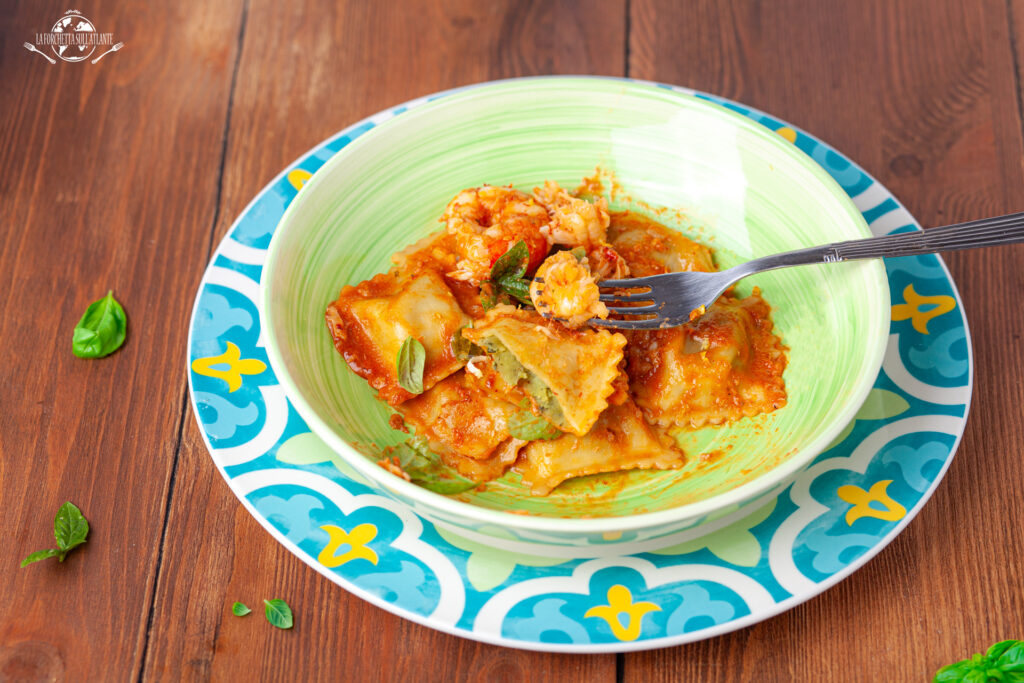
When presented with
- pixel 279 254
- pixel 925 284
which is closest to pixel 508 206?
pixel 279 254

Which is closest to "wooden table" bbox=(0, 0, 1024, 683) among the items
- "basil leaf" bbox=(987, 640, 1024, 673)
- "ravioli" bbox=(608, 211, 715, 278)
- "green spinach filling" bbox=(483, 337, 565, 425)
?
"basil leaf" bbox=(987, 640, 1024, 673)

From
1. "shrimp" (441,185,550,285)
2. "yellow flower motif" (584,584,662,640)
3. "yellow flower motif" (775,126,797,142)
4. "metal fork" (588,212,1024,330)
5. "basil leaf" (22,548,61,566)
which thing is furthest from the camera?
"yellow flower motif" (775,126,797,142)

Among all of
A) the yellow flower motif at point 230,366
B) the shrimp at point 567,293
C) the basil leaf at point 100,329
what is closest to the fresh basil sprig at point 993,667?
the shrimp at point 567,293

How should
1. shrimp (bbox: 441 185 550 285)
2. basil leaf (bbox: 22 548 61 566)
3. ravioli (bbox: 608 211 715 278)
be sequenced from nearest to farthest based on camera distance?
1. basil leaf (bbox: 22 548 61 566)
2. shrimp (bbox: 441 185 550 285)
3. ravioli (bbox: 608 211 715 278)

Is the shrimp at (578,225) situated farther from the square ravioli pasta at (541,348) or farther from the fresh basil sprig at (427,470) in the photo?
the fresh basil sprig at (427,470)

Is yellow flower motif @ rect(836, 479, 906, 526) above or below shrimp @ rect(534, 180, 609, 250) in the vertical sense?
below

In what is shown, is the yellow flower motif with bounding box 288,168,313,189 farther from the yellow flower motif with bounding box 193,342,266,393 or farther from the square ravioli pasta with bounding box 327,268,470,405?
the yellow flower motif with bounding box 193,342,266,393

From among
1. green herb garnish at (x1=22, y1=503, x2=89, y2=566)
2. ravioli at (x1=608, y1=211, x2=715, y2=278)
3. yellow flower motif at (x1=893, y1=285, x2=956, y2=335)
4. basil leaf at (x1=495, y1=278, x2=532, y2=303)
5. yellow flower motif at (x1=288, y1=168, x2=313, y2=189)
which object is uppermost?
yellow flower motif at (x1=288, y1=168, x2=313, y2=189)

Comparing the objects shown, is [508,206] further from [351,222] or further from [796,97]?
[796,97]
